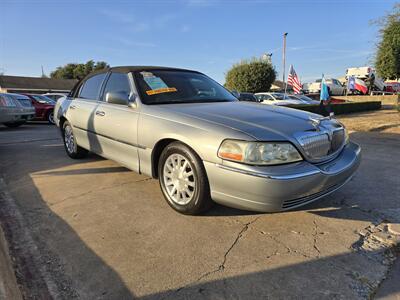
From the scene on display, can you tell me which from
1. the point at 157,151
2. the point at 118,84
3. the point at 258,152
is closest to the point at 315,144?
the point at 258,152

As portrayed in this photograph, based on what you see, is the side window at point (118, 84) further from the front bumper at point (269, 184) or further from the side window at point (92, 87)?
the front bumper at point (269, 184)

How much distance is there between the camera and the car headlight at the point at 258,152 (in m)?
2.61

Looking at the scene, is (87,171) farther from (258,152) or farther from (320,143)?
(320,143)

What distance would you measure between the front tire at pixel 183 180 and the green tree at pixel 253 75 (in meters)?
28.6

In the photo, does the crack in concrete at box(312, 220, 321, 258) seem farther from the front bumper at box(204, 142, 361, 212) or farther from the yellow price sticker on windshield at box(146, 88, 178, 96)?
the yellow price sticker on windshield at box(146, 88, 178, 96)

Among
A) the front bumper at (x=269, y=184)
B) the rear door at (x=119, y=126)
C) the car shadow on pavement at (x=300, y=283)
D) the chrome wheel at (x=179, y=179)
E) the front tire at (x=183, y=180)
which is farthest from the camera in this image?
the rear door at (x=119, y=126)

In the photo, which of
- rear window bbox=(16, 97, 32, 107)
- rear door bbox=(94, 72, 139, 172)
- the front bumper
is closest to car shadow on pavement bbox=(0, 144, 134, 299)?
rear door bbox=(94, 72, 139, 172)

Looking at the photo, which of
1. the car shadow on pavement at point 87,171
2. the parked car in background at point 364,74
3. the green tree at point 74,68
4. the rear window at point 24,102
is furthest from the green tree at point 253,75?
the green tree at point 74,68

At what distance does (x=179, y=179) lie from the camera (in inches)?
125

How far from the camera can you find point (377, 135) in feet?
29.5

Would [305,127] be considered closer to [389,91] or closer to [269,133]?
[269,133]

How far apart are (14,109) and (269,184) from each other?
11.0 metres

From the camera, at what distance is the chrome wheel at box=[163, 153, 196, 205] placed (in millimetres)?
3062

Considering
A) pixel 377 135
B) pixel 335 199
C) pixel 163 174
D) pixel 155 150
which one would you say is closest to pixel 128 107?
pixel 155 150
